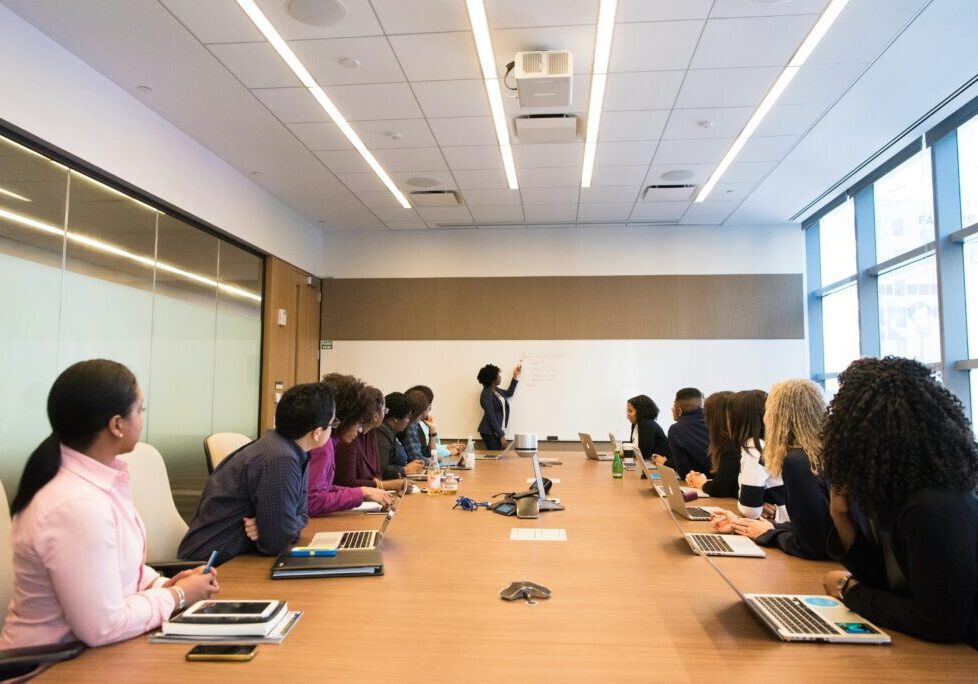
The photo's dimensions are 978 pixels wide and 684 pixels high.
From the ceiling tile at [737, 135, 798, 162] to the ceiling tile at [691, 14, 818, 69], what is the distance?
123 centimetres

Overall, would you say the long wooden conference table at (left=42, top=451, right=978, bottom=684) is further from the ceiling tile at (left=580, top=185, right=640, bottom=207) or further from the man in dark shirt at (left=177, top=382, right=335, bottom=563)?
the ceiling tile at (left=580, top=185, right=640, bottom=207)

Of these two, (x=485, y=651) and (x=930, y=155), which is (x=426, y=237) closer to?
(x=930, y=155)

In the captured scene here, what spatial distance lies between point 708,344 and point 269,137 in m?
5.40

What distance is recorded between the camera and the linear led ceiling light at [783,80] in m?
3.35

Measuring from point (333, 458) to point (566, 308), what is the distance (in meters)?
5.02

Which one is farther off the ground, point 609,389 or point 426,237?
point 426,237

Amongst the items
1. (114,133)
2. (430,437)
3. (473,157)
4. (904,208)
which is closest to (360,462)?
(430,437)

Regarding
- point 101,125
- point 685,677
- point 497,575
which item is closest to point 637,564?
point 497,575

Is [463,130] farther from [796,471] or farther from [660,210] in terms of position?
[796,471]

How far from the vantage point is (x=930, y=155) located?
4.92m

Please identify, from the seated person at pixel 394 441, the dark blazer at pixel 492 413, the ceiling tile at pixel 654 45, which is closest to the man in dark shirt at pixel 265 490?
the seated person at pixel 394 441

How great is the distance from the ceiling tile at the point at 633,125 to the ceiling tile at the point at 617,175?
0.67 meters

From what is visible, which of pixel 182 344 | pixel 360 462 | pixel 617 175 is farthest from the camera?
pixel 617 175

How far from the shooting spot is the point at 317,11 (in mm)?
3301
